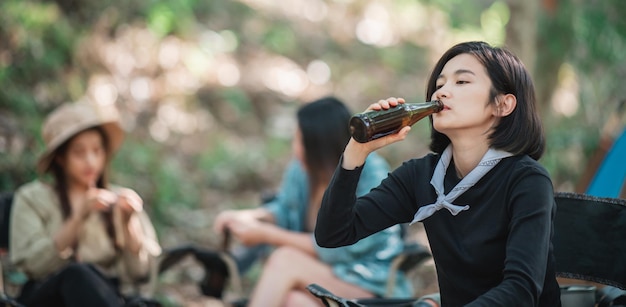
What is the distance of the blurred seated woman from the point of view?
350cm

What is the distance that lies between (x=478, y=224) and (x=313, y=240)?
5.30ft

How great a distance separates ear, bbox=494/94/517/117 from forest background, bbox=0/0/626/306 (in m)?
2.19

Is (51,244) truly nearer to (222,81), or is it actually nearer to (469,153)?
(469,153)

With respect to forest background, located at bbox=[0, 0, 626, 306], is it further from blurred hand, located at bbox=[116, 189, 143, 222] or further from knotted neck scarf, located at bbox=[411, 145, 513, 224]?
knotted neck scarf, located at bbox=[411, 145, 513, 224]

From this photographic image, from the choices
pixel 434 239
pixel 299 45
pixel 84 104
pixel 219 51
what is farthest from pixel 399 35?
pixel 434 239

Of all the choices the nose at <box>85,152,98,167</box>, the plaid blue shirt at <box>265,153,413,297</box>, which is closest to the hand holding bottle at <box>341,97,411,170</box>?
the plaid blue shirt at <box>265,153,413,297</box>

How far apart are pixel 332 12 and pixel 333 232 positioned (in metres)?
8.36

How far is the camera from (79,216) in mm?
3559

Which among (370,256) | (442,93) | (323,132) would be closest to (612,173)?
(370,256)

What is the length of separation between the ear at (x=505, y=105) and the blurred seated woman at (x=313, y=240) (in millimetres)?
1447

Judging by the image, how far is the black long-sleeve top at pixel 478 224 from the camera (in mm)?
1891

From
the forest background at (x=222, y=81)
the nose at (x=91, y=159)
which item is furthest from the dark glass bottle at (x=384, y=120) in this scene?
the forest background at (x=222, y=81)

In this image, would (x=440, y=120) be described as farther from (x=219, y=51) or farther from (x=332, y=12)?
(x=332, y=12)

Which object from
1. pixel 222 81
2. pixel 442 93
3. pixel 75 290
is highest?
pixel 222 81
